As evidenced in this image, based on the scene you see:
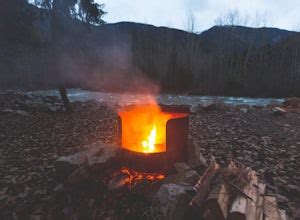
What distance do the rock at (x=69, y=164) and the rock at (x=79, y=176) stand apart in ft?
0.35

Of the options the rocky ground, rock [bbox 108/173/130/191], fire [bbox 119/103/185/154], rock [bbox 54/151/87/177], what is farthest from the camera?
fire [bbox 119/103/185/154]

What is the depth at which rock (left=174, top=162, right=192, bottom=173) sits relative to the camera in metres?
2.60

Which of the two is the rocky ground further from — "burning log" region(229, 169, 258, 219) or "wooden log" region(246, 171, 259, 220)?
"burning log" region(229, 169, 258, 219)

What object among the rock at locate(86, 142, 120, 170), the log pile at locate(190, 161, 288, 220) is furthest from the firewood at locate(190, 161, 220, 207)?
the rock at locate(86, 142, 120, 170)

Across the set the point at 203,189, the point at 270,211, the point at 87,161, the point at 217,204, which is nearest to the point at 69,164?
the point at 87,161

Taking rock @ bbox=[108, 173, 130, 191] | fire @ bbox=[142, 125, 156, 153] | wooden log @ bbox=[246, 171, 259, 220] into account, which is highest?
fire @ bbox=[142, 125, 156, 153]

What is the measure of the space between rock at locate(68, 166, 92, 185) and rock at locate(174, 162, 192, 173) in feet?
3.10

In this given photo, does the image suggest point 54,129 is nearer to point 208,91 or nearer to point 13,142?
point 13,142

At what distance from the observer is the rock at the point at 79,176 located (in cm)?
271

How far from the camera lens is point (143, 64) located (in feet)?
94.9

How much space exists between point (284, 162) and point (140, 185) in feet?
7.04

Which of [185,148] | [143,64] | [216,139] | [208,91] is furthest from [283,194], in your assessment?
[143,64]

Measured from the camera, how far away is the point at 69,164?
285 centimetres

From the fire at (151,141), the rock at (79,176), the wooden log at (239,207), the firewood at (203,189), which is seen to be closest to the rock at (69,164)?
the rock at (79,176)
